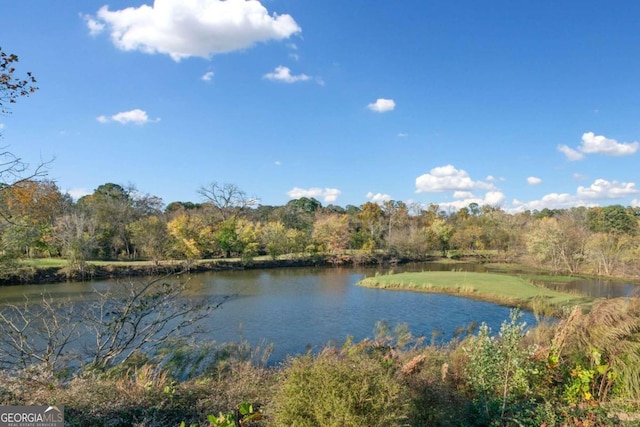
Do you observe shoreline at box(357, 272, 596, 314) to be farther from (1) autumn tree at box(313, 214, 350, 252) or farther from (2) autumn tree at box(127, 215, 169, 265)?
(2) autumn tree at box(127, 215, 169, 265)

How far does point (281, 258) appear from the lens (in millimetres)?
49438

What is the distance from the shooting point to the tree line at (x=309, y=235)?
39.3 meters

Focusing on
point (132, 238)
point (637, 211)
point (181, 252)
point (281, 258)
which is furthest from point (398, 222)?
point (637, 211)

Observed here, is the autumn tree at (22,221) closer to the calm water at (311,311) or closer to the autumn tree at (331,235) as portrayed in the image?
the calm water at (311,311)

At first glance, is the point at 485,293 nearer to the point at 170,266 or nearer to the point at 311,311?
the point at 311,311

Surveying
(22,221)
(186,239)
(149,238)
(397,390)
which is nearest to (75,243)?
(149,238)

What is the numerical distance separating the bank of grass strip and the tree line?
52.6ft

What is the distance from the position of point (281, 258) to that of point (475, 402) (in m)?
44.2

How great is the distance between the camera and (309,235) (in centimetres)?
5559

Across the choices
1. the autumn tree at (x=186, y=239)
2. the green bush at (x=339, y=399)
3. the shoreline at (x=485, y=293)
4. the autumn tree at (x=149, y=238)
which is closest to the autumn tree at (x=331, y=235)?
the autumn tree at (x=186, y=239)

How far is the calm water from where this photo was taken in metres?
16.2

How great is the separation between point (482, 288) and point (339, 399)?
2638 cm

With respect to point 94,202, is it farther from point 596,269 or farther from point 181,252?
point 596,269

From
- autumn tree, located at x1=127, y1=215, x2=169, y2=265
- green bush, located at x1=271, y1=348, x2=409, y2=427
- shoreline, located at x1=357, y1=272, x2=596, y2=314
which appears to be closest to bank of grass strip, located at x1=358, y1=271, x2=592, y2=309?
shoreline, located at x1=357, y1=272, x2=596, y2=314
